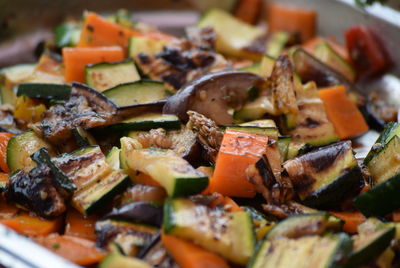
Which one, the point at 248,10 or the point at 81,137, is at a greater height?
the point at 248,10

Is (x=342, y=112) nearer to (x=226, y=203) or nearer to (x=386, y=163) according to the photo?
(x=386, y=163)

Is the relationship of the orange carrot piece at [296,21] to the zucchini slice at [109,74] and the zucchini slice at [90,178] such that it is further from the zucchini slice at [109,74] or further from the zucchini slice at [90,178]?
the zucchini slice at [90,178]

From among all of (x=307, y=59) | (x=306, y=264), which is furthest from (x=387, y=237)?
(x=307, y=59)

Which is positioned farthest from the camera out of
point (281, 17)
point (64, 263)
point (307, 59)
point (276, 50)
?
point (281, 17)

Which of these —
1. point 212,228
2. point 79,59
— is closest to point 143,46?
point 79,59

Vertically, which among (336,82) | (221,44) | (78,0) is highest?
(336,82)

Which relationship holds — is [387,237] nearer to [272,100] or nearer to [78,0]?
[272,100]

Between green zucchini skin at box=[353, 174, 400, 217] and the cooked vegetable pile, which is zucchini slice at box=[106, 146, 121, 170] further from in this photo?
green zucchini skin at box=[353, 174, 400, 217]
